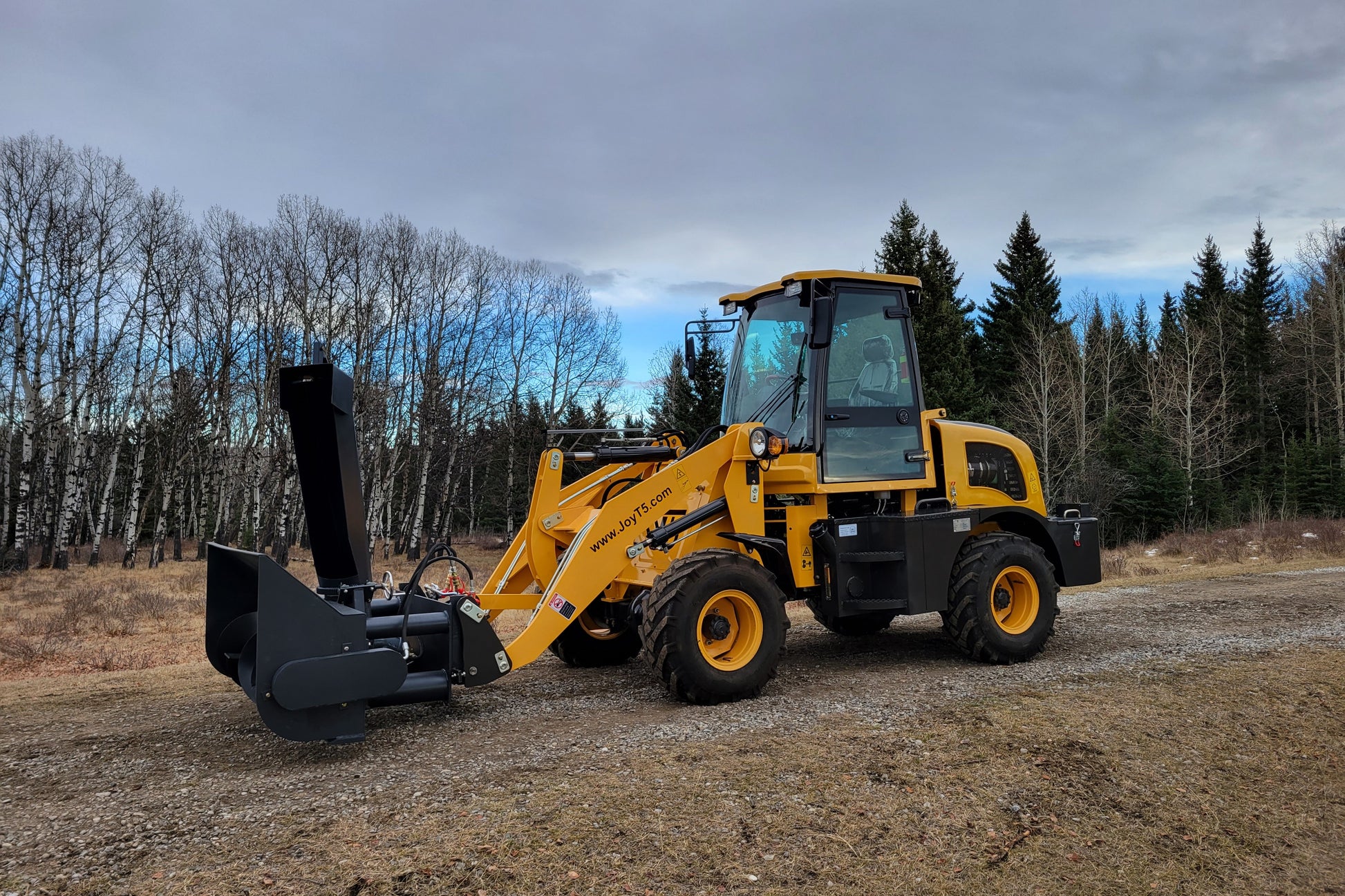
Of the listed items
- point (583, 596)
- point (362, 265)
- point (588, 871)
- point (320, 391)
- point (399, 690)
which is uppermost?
point (362, 265)

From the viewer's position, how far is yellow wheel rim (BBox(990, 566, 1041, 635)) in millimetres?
7730

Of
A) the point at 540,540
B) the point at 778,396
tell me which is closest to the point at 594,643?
the point at 540,540

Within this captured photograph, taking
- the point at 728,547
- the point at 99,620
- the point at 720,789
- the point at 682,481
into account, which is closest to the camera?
the point at 720,789

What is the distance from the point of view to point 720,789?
4.55 metres

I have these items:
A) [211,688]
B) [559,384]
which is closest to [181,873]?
[211,688]

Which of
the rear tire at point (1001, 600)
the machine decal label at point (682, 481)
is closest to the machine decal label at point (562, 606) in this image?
the machine decal label at point (682, 481)

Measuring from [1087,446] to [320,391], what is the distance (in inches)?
1451

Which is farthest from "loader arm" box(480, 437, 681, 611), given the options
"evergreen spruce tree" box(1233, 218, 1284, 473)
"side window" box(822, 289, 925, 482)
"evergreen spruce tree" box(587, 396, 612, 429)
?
"evergreen spruce tree" box(1233, 218, 1284, 473)

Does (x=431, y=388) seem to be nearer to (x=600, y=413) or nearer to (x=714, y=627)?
(x=600, y=413)

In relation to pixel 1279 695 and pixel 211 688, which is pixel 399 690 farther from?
pixel 1279 695

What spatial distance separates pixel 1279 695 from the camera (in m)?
6.34

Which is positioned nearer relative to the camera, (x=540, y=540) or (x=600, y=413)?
(x=540, y=540)

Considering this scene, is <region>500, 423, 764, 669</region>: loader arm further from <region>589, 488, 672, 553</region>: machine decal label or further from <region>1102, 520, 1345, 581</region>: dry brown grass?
<region>1102, 520, 1345, 581</region>: dry brown grass

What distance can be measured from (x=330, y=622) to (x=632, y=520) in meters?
2.32
